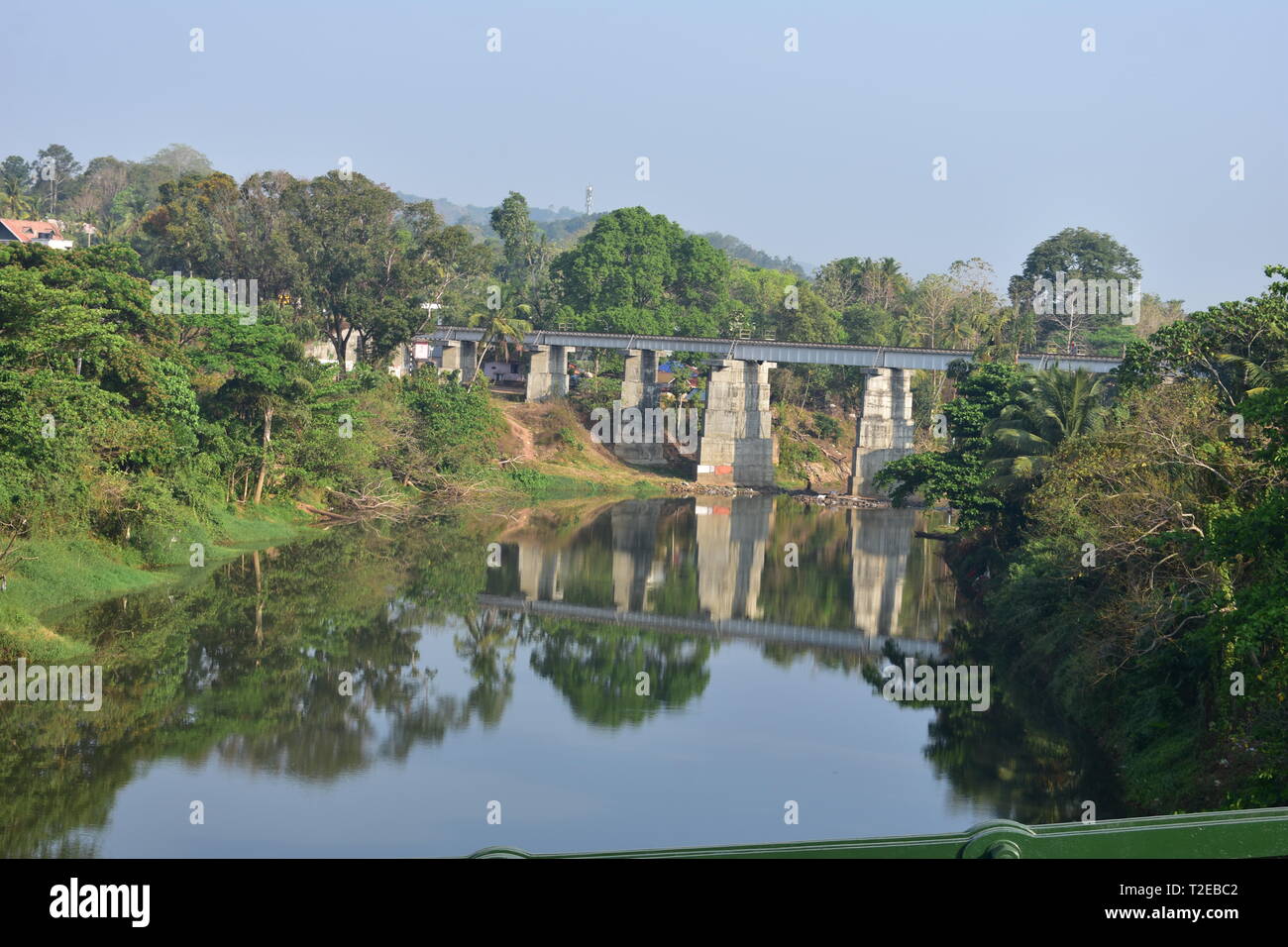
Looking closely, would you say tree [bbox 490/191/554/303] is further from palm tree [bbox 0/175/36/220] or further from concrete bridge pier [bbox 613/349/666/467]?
palm tree [bbox 0/175/36/220]

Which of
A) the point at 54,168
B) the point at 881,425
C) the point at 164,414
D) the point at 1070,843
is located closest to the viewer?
the point at 1070,843

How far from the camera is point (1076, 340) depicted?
95.2 meters

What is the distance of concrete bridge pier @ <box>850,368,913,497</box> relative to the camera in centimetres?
7419

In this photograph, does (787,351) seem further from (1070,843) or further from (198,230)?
(1070,843)

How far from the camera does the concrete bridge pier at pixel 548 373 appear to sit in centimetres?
8231

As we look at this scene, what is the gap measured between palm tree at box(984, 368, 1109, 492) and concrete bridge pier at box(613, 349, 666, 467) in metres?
44.6

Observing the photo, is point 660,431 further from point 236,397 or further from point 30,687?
point 30,687

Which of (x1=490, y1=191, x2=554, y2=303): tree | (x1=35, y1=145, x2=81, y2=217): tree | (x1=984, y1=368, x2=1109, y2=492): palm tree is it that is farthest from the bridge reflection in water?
(x1=35, y1=145, x2=81, y2=217): tree

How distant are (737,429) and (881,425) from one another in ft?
28.1

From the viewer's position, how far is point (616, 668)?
32.8 m

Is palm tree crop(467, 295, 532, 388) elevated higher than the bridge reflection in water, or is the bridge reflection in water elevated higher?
palm tree crop(467, 295, 532, 388)

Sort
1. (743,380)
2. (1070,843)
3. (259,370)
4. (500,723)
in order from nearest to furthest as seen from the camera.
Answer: (1070,843)
(500,723)
(259,370)
(743,380)

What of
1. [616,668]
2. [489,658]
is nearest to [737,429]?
[616,668]

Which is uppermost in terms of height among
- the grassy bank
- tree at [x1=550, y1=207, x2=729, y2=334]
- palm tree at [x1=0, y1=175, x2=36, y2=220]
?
palm tree at [x1=0, y1=175, x2=36, y2=220]
